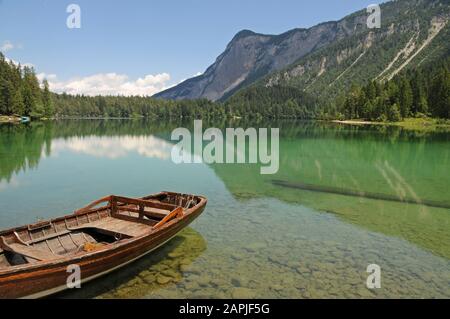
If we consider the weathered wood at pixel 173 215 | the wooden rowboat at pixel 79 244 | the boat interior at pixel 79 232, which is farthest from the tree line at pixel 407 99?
the wooden rowboat at pixel 79 244

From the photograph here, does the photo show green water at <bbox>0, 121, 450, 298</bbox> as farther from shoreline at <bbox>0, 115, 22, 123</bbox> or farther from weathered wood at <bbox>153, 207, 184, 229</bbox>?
shoreline at <bbox>0, 115, 22, 123</bbox>

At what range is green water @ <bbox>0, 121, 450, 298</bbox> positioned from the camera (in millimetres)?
13500

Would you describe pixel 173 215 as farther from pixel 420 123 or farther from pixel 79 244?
pixel 420 123

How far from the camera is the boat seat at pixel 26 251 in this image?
11773mm

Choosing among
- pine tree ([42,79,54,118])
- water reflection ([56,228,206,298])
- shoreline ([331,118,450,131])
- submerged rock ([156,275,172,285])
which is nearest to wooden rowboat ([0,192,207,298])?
water reflection ([56,228,206,298])

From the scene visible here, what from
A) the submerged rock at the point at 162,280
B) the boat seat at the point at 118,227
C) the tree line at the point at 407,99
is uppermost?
the tree line at the point at 407,99

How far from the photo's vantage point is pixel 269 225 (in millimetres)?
20656

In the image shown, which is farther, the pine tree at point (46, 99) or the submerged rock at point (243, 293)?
the pine tree at point (46, 99)

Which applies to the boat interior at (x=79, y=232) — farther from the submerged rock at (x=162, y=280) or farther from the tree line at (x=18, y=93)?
the tree line at (x=18, y=93)

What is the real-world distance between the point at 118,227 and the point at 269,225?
28.1ft

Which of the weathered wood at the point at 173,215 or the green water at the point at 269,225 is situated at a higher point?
the weathered wood at the point at 173,215

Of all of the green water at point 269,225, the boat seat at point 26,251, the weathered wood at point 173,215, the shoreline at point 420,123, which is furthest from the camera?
the shoreline at point 420,123

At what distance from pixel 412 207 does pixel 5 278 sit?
24232mm

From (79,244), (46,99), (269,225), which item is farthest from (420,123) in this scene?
(46,99)
